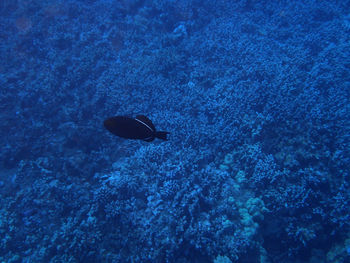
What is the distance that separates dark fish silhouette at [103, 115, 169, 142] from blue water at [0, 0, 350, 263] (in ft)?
9.67

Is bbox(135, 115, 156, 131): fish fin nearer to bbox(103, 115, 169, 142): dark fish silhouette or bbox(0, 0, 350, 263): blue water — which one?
bbox(103, 115, 169, 142): dark fish silhouette

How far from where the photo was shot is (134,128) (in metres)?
1.30

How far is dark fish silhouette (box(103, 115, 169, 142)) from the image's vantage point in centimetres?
128

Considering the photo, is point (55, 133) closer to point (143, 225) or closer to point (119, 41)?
point (143, 225)

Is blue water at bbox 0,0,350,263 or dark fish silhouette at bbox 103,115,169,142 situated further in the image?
blue water at bbox 0,0,350,263

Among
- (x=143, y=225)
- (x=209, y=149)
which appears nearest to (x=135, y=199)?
(x=143, y=225)

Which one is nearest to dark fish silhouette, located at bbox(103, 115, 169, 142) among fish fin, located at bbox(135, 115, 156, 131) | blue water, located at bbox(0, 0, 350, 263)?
fish fin, located at bbox(135, 115, 156, 131)

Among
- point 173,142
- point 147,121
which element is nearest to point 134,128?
point 147,121

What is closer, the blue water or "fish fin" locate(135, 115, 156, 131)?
"fish fin" locate(135, 115, 156, 131)

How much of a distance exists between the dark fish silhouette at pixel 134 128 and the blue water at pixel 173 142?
2949 millimetres

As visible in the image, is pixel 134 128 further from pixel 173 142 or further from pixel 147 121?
pixel 173 142

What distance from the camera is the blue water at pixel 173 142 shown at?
13.0ft

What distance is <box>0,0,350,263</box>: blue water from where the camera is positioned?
395 centimetres

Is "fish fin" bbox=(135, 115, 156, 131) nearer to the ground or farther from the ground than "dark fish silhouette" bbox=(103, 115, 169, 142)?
farther from the ground
